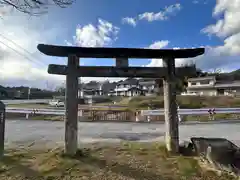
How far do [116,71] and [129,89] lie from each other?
186 ft

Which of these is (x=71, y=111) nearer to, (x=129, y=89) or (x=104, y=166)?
(x=104, y=166)

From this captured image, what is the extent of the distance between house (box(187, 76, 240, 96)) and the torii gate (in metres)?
44.0

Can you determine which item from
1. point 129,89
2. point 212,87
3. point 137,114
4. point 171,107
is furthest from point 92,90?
point 171,107

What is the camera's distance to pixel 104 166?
473cm

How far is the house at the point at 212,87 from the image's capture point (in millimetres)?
44694

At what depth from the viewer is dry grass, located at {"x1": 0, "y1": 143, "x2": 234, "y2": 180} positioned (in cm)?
416

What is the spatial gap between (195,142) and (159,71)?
243 centimetres

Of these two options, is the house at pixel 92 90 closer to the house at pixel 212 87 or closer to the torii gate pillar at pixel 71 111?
the house at pixel 212 87

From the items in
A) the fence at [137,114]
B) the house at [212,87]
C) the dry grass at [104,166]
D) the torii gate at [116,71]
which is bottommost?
the dry grass at [104,166]

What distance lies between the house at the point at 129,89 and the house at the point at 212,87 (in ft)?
48.3

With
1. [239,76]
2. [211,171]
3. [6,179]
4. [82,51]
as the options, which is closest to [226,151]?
[211,171]

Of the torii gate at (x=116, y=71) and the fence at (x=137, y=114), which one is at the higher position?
the torii gate at (x=116, y=71)

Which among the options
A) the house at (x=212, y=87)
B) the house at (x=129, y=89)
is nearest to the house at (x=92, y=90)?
the house at (x=129, y=89)

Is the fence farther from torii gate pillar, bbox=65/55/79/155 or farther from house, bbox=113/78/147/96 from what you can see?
house, bbox=113/78/147/96
